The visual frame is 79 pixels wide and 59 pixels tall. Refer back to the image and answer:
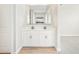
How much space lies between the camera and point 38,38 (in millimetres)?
4996

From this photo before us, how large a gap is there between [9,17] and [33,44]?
5.58ft

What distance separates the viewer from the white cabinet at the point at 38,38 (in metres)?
4.98

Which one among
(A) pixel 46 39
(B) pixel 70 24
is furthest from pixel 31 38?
(B) pixel 70 24

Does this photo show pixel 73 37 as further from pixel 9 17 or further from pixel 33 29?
pixel 9 17

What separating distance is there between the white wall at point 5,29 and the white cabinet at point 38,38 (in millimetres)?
1333

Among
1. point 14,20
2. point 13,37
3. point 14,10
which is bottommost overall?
point 13,37

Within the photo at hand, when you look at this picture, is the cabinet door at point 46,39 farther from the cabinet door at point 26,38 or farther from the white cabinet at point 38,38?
the cabinet door at point 26,38

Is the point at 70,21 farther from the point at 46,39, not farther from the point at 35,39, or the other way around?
the point at 35,39

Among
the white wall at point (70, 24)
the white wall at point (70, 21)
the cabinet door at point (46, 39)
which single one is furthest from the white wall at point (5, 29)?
the white wall at point (70, 21)

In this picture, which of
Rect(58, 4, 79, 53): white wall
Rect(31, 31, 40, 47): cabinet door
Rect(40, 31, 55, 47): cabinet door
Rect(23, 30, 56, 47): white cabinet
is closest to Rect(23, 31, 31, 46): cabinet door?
Rect(23, 30, 56, 47): white cabinet
